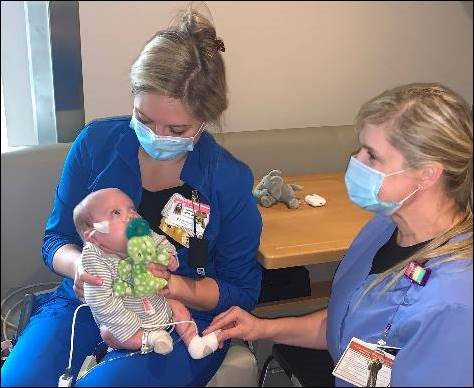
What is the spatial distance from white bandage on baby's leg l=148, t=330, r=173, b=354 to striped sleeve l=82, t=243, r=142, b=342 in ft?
0.11

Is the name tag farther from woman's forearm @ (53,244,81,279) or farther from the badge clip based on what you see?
the badge clip

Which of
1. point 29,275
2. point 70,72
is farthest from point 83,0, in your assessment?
point 29,275

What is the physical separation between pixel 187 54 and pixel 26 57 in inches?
13.1

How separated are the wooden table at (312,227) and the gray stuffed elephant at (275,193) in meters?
0.02

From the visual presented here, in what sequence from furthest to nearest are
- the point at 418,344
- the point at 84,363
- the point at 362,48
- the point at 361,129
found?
the point at 362,48 < the point at 84,363 < the point at 361,129 < the point at 418,344

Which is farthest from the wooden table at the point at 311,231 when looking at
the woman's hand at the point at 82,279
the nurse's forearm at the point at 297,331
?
the woman's hand at the point at 82,279

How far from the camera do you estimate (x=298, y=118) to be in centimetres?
198

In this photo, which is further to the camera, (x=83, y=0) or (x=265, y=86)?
(x=265, y=86)

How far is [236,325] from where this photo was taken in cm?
124

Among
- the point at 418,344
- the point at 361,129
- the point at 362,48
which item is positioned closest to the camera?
the point at 418,344

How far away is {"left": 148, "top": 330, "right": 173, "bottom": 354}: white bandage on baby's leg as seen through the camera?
44.4 inches

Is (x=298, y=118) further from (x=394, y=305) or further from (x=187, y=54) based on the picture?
(x=394, y=305)

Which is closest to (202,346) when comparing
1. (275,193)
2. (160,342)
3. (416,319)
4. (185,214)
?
(160,342)

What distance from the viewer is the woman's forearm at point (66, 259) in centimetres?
125
